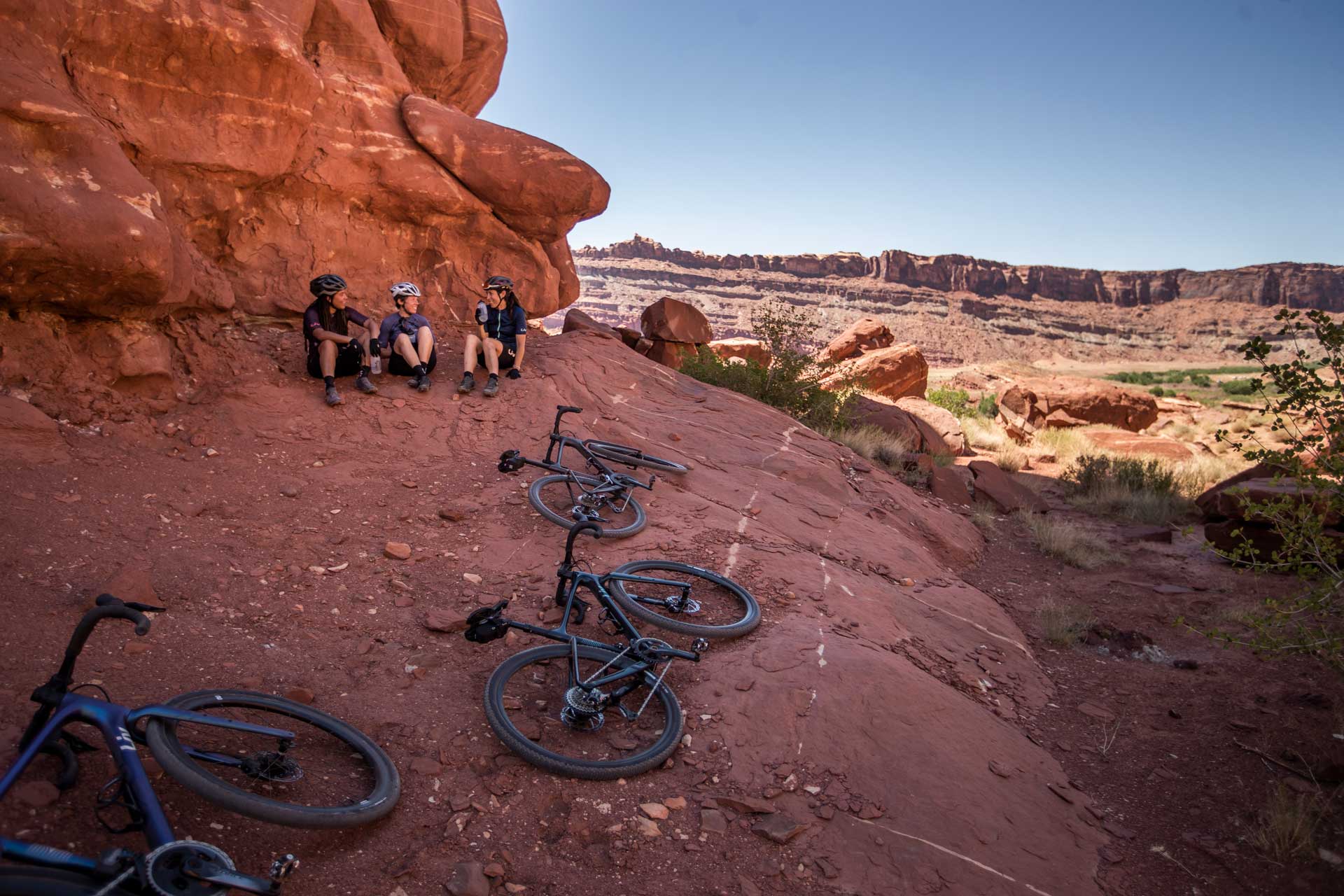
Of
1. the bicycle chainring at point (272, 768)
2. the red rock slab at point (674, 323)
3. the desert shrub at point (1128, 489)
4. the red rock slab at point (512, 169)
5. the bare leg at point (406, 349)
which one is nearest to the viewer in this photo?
the bicycle chainring at point (272, 768)

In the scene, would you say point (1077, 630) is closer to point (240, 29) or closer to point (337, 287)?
point (337, 287)

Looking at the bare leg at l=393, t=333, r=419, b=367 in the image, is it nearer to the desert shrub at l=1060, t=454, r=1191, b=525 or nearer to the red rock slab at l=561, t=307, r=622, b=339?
the red rock slab at l=561, t=307, r=622, b=339

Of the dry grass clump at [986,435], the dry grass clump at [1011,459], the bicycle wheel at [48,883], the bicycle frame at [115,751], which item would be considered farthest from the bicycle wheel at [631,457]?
the dry grass clump at [986,435]

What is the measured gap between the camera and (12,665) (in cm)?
360

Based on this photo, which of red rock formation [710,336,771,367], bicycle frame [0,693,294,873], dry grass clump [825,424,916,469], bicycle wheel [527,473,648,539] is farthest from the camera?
red rock formation [710,336,771,367]

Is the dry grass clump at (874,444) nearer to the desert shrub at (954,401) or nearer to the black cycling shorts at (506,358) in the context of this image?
the black cycling shorts at (506,358)

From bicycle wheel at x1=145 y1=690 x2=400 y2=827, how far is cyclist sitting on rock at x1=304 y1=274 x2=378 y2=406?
4.78 meters

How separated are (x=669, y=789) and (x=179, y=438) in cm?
563

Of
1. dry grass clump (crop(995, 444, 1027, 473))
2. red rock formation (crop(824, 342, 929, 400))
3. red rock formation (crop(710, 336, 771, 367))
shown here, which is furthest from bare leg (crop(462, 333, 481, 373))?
red rock formation (crop(824, 342, 929, 400))

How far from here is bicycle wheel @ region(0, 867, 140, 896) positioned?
202cm

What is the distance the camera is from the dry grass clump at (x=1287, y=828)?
4203mm

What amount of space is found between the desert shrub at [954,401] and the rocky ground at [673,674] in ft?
54.7

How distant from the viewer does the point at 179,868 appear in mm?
2344

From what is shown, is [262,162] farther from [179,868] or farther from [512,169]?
[179,868]
